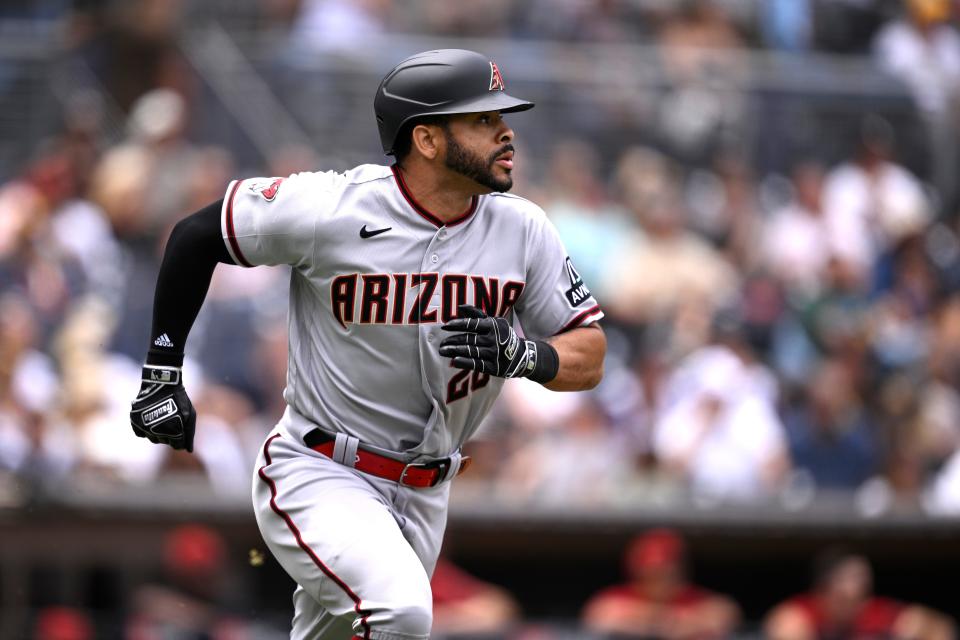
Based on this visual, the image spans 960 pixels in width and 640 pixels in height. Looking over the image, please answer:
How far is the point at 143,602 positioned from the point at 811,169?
635 cm

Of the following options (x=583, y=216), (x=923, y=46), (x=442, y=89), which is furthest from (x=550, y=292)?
(x=923, y=46)

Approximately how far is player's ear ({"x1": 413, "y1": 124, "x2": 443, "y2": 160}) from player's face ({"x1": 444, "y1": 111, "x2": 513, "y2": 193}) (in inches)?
1.3

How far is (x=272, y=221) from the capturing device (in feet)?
14.9

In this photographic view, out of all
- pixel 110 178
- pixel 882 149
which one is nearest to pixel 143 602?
pixel 110 178

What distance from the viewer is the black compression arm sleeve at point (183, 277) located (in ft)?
Answer: 15.1

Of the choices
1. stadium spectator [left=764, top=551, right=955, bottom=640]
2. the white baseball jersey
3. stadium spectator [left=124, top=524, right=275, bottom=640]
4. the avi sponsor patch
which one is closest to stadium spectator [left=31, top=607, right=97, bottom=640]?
stadium spectator [left=124, top=524, right=275, bottom=640]

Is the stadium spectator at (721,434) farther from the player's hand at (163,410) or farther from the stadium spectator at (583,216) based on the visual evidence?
the player's hand at (163,410)

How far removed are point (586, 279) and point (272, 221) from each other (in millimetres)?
6466

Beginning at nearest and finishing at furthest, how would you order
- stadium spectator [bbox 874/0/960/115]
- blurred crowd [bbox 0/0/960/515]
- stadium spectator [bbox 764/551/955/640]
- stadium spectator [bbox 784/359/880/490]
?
stadium spectator [bbox 764/551/955/640] < blurred crowd [bbox 0/0/960/515] < stadium spectator [bbox 784/359/880/490] < stadium spectator [bbox 874/0/960/115]

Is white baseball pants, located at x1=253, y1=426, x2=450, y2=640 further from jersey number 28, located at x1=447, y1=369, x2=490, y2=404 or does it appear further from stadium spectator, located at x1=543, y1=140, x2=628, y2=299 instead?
stadium spectator, located at x1=543, y1=140, x2=628, y2=299

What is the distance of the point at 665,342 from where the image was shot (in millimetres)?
10289

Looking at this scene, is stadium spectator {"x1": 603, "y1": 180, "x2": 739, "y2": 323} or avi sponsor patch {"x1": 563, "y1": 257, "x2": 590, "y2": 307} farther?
stadium spectator {"x1": 603, "y1": 180, "x2": 739, "y2": 323}

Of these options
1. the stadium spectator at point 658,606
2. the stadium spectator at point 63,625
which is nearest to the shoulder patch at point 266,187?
the stadium spectator at point 63,625

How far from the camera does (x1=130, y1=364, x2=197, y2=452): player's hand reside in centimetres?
464
